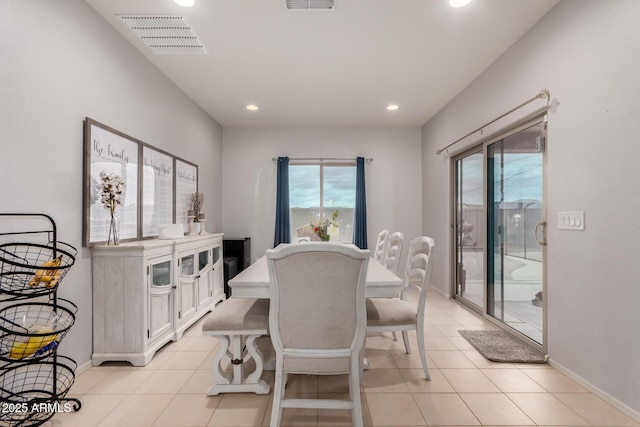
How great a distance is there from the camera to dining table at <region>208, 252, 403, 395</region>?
6.17 feet

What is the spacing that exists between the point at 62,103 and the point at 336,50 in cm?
220

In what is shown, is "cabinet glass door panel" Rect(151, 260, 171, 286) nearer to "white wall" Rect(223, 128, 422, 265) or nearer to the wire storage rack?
the wire storage rack

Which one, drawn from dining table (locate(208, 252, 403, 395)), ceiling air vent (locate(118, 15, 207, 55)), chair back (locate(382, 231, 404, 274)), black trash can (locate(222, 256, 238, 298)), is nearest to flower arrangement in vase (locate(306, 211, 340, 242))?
chair back (locate(382, 231, 404, 274))

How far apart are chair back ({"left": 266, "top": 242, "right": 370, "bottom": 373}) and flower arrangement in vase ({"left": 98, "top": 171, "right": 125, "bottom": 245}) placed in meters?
1.66

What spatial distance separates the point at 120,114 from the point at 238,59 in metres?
1.19

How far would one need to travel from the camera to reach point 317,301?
157 centimetres

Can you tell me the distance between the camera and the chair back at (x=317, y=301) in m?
1.53

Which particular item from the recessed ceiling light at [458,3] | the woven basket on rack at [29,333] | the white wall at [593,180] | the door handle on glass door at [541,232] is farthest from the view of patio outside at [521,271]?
the woven basket on rack at [29,333]

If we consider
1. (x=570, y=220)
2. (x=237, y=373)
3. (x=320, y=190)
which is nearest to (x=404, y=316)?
(x=237, y=373)

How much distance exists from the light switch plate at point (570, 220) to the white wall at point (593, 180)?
0.13 ft

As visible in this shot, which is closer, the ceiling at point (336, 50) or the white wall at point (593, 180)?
the white wall at point (593, 180)

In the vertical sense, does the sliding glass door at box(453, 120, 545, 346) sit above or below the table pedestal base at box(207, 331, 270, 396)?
above

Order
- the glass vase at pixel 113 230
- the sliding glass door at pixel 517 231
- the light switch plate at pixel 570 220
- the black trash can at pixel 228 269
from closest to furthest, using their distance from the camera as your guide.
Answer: the light switch plate at pixel 570 220, the glass vase at pixel 113 230, the sliding glass door at pixel 517 231, the black trash can at pixel 228 269

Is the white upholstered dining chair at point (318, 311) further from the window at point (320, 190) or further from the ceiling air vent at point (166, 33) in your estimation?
the window at point (320, 190)
